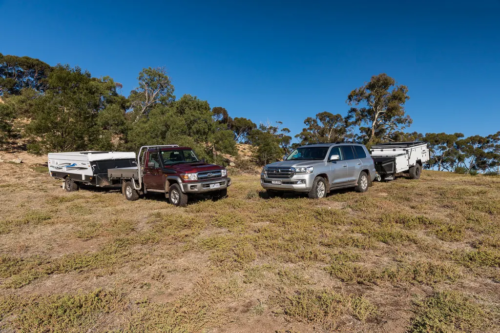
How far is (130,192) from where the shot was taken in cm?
1120

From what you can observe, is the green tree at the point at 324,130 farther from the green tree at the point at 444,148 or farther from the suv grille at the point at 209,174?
the suv grille at the point at 209,174

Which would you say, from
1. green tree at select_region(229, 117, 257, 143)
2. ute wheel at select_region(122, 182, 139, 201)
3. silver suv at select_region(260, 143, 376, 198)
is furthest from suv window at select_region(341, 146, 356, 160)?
green tree at select_region(229, 117, 257, 143)

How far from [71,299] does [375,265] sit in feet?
14.3

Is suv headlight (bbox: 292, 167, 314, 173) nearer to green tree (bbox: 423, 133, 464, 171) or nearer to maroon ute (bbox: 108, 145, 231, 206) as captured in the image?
maroon ute (bbox: 108, 145, 231, 206)

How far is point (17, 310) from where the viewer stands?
342 cm

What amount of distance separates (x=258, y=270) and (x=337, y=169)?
22.1 ft

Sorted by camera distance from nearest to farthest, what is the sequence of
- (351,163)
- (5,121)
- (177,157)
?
(177,157)
(351,163)
(5,121)

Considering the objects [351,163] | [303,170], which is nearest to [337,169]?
[351,163]

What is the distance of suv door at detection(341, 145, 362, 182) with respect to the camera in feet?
35.0

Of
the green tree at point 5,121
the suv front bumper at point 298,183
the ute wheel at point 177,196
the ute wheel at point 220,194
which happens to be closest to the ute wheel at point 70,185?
the ute wheel at point 177,196

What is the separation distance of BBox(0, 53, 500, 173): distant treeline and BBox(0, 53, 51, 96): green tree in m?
0.16

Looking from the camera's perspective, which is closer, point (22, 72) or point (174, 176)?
point (174, 176)

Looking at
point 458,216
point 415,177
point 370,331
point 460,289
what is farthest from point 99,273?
point 415,177

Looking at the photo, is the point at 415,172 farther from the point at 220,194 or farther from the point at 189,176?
the point at 189,176
